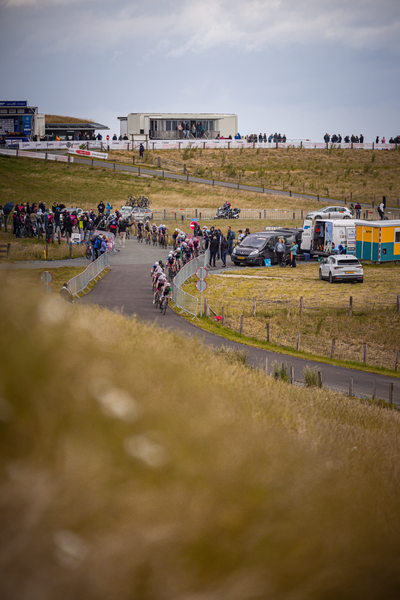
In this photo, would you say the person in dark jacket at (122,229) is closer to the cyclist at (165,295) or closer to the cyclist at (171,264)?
the cyclist at (171,264)

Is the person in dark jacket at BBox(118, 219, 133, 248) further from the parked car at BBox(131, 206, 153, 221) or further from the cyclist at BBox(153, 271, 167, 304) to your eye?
the cyclist at BBox(153, 271, 167, 304)

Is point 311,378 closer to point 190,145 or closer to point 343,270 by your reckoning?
point 343,270

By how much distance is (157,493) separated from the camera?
6125 millimetres

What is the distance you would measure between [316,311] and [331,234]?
976 centimetres

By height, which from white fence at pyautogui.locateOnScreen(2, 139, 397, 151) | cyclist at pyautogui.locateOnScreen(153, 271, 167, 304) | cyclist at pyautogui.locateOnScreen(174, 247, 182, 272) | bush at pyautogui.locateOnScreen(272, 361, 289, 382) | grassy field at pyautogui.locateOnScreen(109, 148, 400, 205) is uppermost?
white fence at pyautogui.locateOnScreen(2, 139, 397, 151)

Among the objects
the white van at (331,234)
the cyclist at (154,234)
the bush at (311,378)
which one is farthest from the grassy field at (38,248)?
the bush at (311,378)

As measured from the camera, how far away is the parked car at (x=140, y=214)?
46156 millimetres

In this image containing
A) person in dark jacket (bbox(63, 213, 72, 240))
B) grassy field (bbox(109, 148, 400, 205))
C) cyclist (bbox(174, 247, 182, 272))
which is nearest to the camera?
cyclist (bbox(174, 247, 182, 272))

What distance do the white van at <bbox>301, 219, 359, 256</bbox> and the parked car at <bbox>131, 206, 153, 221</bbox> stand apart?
17023 mm

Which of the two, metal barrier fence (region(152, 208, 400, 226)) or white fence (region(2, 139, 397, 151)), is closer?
metal barrier fence (region(152, 208, 400, 226))

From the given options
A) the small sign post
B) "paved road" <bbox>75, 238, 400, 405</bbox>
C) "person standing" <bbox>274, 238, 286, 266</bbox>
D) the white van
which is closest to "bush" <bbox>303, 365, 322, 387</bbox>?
"paved road" <bbox>75, 238, 400, 405</bbox>

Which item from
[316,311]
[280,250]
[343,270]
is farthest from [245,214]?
[316,311]

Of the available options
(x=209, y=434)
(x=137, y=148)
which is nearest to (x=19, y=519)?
(x=209, y=434)

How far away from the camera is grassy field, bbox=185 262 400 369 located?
20.7m
